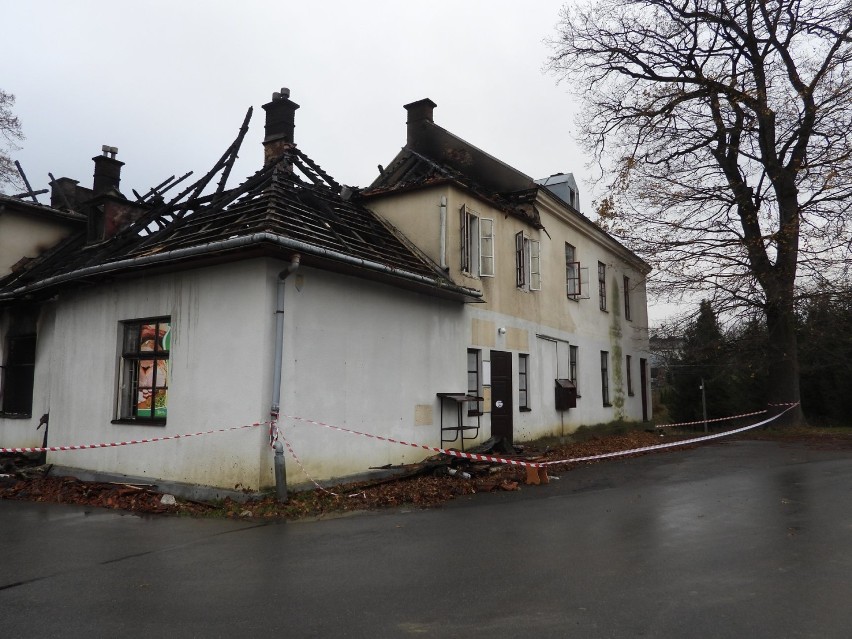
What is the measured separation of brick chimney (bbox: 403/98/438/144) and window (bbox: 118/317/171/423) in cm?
980

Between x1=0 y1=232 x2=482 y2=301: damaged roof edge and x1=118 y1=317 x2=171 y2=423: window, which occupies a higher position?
x1=0 y1=232 x2=482 y2=301: damaged roof edge

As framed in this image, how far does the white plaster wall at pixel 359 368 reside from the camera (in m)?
9.44

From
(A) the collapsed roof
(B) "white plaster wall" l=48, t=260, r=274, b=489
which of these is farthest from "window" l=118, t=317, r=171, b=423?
(A) the collapsed roof

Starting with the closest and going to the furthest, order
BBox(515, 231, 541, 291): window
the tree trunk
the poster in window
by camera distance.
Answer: the poster in window
BBox(515, 231, 541, 291): window
the tree trunk

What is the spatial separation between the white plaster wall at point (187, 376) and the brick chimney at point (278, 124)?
193 inches

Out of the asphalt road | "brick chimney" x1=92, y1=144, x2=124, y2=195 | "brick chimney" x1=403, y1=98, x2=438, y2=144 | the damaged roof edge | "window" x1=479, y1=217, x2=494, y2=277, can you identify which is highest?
"brick chimney" x1=403, y1=98, x2=438, y2=144

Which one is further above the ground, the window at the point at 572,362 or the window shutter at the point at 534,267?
the window shutter at the point at 534,267

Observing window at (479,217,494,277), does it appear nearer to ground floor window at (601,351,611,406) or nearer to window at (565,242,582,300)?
window at (565,242,582,300)

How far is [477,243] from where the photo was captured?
14016mm

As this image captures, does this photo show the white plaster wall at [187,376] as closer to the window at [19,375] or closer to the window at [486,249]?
the window at [19,375]

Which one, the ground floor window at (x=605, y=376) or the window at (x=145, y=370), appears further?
the ground floor window at (x=605, y=376)

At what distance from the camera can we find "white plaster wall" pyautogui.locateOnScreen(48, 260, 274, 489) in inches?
353

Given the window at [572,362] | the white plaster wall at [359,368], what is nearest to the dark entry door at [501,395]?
the white plaster wall at [359,368]

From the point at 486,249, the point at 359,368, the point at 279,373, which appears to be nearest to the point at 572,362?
the point at 486,249
